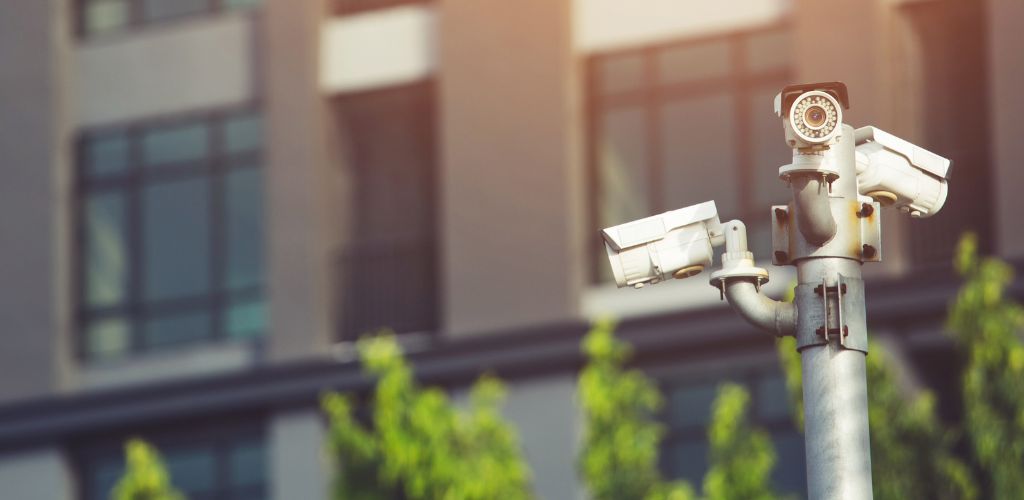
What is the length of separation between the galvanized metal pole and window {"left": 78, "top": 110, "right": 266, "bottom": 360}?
16.7 m

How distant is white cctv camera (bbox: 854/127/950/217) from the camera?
8609mm

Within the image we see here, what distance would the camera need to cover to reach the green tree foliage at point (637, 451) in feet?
58.5

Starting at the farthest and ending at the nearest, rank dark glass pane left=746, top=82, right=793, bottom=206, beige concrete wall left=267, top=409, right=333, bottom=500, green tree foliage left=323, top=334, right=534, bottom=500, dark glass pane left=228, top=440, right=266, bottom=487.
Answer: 1. dark glass pane left=228, top=440, right=266, bottom=487
2. beige concrete wall left=267, top=409, right=333, bottom=500
3. dark glass pane left=746, top=82, right=793, bottom=206
4. green tree foliage left=323, top=334, right=534, bottom=500

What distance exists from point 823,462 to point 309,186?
16.2 metres

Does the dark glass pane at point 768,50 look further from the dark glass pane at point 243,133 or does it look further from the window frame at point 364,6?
the dark glass pane at point 243,133

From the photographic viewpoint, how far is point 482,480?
18625 millimetres

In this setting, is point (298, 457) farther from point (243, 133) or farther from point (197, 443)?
point (243, 133)

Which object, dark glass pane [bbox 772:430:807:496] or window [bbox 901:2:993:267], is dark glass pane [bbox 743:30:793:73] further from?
dark glass pane [bbox 772:430:807:496]

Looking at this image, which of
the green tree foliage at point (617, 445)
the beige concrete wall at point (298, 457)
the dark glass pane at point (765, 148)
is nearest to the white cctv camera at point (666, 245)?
the green tree foliage at point (617, 445)

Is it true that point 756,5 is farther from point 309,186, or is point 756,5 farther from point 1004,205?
point 309,186

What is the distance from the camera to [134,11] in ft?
85.4

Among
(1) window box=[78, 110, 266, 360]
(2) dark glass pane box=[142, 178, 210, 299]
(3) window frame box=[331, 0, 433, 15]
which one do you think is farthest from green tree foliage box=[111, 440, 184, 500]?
(3) window frame box=[331, 0, 433, 15]

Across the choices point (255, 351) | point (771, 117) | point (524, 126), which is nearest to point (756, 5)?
point (771, 117)

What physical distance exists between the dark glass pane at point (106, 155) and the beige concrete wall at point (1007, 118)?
34.0 ft
